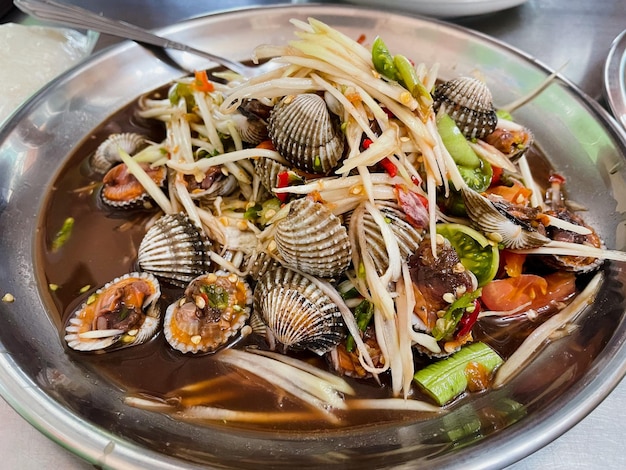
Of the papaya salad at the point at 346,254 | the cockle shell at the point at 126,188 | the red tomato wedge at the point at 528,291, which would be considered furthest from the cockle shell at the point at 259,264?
the red tomato wedge at the point at 528,291

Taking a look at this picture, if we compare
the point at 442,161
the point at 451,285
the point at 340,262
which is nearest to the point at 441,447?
the point at 451,285

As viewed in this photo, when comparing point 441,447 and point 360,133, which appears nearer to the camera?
point 441,447

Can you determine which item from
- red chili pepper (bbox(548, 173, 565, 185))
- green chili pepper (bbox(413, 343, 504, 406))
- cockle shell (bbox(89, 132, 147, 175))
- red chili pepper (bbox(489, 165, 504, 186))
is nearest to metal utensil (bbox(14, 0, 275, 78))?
cockle shell (bbox(89, 132, 147, 175))

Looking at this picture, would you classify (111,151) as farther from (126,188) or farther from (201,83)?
(201,83)

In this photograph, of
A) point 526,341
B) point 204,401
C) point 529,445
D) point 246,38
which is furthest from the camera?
point 246,38

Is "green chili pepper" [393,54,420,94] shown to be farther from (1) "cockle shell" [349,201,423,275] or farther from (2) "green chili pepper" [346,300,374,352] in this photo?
(2) "green chili pepper" [346,300,374,352]

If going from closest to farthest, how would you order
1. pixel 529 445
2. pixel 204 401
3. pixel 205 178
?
pixel 529 445 < pixel 204 401 < pixel 205 178

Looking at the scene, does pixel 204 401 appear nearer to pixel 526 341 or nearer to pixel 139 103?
pixel 526 341
